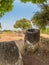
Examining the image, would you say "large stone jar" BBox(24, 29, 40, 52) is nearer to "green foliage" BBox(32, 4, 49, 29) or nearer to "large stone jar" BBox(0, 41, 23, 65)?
"green foliage" BBox(32, 4, 49, 29)

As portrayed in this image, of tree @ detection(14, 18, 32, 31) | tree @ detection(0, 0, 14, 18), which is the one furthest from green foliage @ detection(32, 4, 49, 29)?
tree @ detection(0, 0, 14, 18)

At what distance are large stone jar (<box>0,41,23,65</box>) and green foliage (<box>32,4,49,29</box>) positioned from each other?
4.71 metres

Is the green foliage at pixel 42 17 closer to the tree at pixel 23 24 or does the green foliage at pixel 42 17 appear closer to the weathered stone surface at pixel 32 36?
the weathered stone surface at pixel 32 36

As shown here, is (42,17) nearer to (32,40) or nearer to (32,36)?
(32,36)

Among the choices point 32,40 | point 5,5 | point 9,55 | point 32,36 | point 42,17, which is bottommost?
point 32,40

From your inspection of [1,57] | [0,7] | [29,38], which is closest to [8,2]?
[0,7]

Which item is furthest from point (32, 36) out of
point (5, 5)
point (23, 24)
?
point (23, 24)

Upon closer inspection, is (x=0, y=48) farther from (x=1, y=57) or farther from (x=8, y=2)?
(x=8, y=2)

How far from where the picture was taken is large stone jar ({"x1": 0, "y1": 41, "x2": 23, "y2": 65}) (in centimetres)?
964

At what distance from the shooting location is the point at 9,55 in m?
9.84

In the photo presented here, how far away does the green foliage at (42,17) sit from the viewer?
14453mm

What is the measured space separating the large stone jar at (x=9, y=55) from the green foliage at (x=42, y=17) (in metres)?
4.71

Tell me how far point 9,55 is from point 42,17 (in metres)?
5.40

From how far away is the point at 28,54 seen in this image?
527 inches
